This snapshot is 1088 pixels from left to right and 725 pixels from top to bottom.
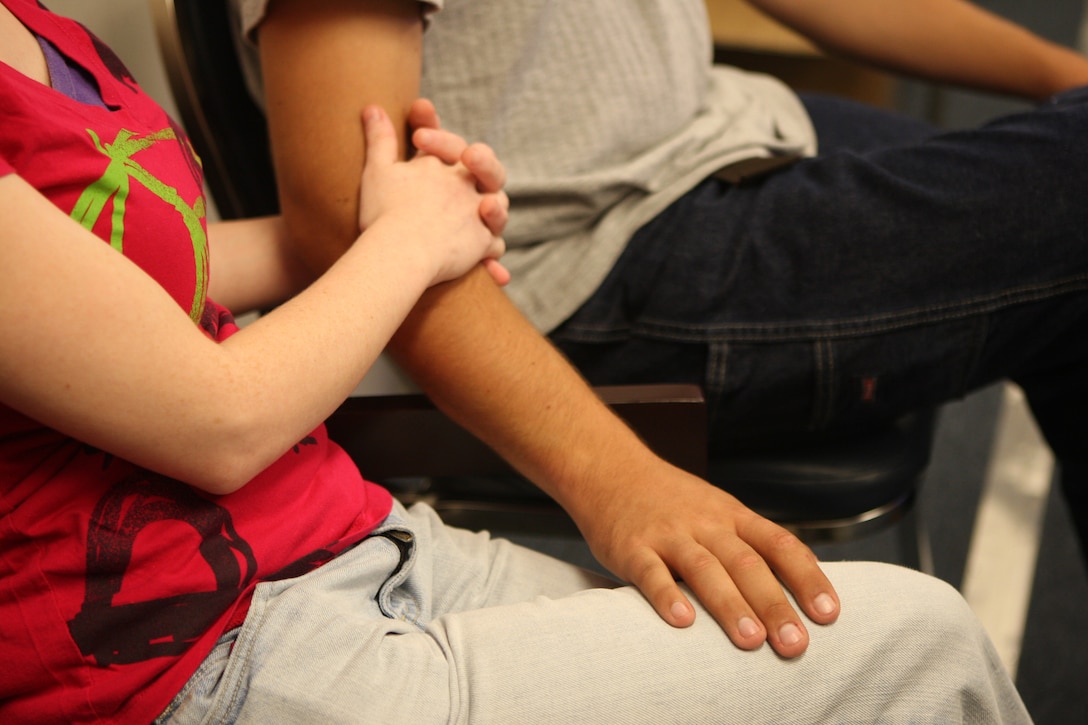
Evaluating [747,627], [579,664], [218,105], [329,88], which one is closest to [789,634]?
[747,627]

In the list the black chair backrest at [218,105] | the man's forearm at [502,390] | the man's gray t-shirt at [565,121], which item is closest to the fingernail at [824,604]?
the man's forearm at [502,390]

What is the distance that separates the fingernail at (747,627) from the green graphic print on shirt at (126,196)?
38 cm

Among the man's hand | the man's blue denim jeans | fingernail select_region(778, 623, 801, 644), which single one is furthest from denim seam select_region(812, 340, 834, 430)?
fingernail select_region(778, 623, 801, 644)

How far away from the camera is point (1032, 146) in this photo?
0.81m

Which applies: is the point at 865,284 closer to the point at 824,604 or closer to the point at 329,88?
the point at 824,604

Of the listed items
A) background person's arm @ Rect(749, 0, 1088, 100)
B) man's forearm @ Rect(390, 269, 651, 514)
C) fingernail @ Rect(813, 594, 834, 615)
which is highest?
background person's arm @ Rect(749, 0, 1088, 100)

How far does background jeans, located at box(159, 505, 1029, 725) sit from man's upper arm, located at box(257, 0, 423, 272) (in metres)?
0.29

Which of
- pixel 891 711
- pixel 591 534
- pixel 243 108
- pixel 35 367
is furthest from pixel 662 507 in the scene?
pixel 243 108

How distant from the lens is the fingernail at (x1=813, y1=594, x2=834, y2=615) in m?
0.55

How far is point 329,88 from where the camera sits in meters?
0.71

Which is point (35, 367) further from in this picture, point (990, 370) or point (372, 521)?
point (990, 370)

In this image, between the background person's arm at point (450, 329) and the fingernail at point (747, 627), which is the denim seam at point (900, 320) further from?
the fingernail at point (747, 627)

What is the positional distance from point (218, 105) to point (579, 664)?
22.6 inches

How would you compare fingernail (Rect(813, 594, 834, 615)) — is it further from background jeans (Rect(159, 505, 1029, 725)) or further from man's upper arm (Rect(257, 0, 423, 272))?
man's upper arm (Rect(257, 0, 423, 272))
